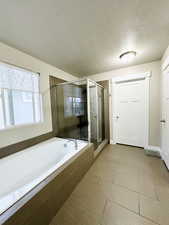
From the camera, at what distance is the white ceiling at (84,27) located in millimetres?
1071

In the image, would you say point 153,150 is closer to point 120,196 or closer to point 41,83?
point 120,196

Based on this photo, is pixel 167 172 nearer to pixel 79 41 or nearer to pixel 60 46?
pixel 79 41

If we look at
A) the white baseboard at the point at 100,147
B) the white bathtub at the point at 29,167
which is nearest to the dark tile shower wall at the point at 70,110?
the white baseboard at the point at 100,147

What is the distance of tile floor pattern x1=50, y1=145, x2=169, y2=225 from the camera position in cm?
111

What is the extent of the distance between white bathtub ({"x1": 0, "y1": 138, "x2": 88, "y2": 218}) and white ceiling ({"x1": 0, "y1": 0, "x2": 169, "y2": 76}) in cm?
187

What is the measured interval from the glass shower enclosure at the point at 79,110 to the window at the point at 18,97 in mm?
461

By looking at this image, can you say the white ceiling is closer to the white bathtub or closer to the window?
the window

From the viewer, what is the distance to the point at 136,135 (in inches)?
114

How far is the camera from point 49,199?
42.8 inches

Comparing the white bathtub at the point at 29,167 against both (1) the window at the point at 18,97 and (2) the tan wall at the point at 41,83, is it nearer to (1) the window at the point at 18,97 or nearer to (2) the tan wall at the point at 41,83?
(2) the tan wall at the point at 41,83

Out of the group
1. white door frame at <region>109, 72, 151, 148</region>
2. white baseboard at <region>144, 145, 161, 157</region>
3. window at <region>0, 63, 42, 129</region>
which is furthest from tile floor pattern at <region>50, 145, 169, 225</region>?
window at <region>0, 63, 42, 129</region>

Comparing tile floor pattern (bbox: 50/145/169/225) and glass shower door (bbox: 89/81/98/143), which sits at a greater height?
glass shower door (bbox: 89/81/98/143)

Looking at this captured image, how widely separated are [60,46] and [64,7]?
0.74 metres

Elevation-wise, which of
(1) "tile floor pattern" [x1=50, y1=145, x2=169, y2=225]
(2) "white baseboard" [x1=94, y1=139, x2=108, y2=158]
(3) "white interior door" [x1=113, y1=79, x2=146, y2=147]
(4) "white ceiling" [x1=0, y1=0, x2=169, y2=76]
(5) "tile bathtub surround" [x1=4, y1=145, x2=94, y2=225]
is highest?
(4) "white ceiling" [x1=0, y1=0, x2=169, y2=76]
